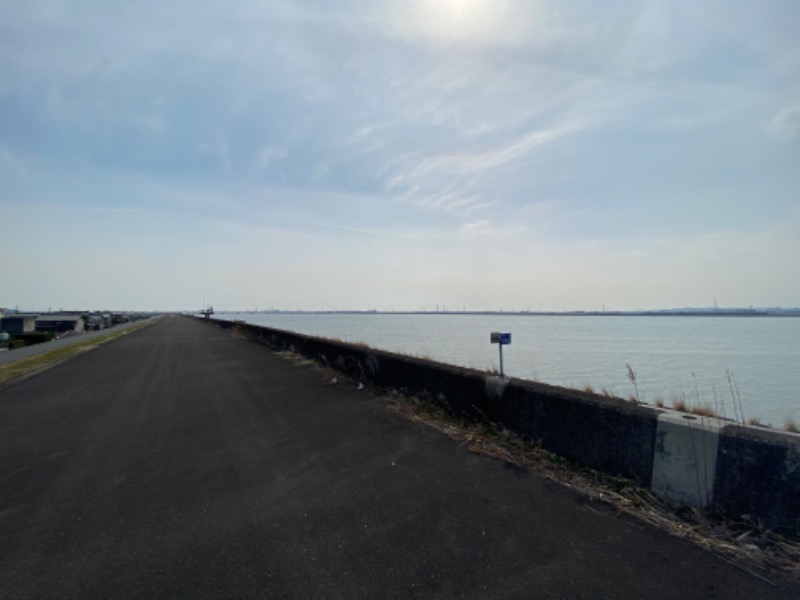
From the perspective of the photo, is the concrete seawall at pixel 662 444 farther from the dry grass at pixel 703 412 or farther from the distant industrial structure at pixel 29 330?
the distant industrial structure at pixel 29 330

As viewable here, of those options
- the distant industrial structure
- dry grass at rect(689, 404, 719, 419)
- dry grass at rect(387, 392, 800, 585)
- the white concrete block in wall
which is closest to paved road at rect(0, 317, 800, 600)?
dry grass at rect(387, 392, 800, 585)

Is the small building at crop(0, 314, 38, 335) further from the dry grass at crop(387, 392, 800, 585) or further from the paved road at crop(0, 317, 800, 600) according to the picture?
the dry grass at crop(387, 392, 800, 585)

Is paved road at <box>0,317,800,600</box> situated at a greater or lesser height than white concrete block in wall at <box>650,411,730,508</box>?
lesser

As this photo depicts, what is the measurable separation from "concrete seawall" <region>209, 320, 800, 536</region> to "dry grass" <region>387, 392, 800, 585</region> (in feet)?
0.28

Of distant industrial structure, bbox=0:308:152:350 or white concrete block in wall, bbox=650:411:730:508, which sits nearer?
white concrete block in wall, bbox=650:411:730:508

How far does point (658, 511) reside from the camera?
335cm

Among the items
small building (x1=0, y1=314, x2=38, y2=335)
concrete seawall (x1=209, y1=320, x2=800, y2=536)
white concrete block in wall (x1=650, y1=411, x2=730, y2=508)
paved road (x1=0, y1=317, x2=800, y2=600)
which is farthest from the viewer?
small building (x1=0, y1=314, x2=38, y2=335)

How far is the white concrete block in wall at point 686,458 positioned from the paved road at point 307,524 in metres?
0.54

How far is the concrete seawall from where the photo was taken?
2.94 meters

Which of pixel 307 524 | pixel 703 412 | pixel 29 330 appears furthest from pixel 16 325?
pixel 703 412

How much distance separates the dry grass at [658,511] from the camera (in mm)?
2713

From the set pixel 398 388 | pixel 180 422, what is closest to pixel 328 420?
pixel 398 388

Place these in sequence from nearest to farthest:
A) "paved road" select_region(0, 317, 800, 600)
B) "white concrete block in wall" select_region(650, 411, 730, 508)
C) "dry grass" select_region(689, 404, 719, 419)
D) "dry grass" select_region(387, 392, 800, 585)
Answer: "paved road" select_region(0, 317, 800, 600) → "dry grass" select_region(387, 392, 800, 585) → "white concrete block in wall" select_region(650, 411, 730, 508) → "dry grass" select_region(689, 404, 719, 419)

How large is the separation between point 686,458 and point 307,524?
3.17 metres
